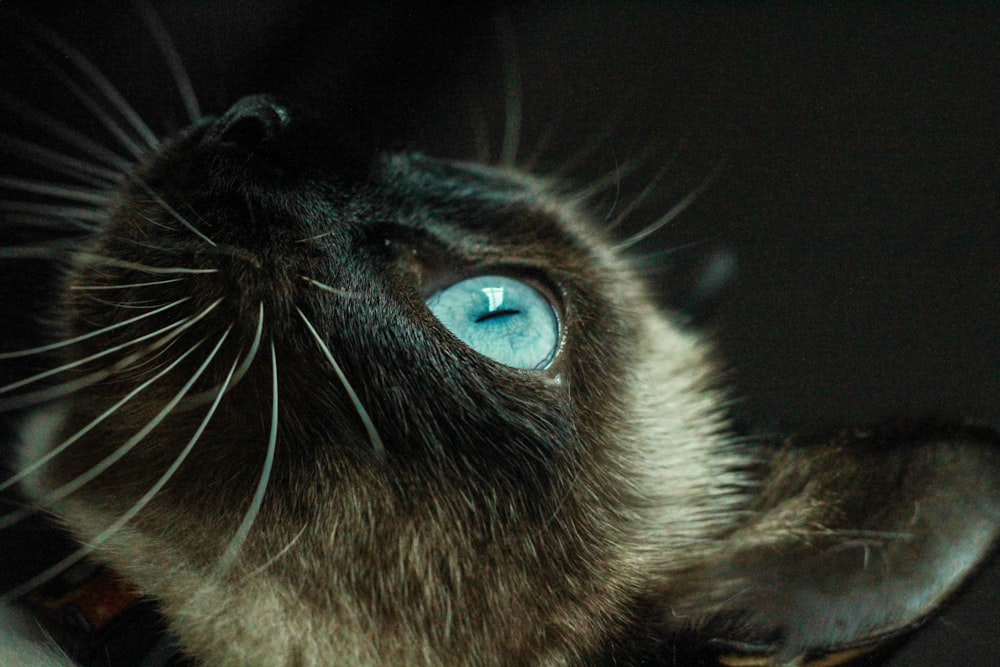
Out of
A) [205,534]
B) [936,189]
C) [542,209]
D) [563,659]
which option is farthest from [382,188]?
[936,189]

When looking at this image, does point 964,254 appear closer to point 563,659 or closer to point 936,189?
point 936,189

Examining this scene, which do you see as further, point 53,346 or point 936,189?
point 936,189

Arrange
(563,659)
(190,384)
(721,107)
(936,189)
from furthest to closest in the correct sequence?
(721,107) < (936,189) < (563,659) < (190,384)

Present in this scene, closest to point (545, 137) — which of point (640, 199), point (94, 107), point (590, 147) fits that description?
point (590, 147)

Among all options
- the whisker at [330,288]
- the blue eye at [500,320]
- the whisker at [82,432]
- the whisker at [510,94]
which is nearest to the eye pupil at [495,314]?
the blue eye at [500,320]

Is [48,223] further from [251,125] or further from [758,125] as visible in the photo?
[758,125]
